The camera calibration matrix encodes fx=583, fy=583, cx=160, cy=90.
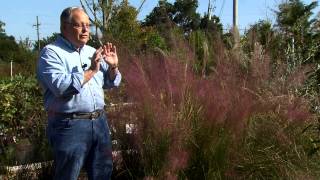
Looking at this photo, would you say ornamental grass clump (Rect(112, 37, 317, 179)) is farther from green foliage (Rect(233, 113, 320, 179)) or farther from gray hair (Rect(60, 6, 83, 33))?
gray hair (Rect(60, 6, 83, 33))

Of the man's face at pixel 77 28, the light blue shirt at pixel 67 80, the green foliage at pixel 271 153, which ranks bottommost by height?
the green foliage at pixel 271 153

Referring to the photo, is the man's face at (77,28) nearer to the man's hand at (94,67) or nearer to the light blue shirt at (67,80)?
the light blue shirt at (67,80)

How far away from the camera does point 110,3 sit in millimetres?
16672

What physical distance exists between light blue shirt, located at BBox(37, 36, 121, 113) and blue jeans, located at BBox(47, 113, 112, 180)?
100 mm

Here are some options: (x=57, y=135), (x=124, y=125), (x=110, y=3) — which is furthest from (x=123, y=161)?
(x=110, y=3)

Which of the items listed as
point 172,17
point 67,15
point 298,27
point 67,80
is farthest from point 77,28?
point 298,27

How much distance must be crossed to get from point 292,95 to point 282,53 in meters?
1.91

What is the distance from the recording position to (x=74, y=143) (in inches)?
155

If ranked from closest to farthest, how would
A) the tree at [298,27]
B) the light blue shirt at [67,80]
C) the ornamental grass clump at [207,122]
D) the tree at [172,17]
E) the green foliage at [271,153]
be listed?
the light blue shirt at [67,80]
the ornamental grass clump at [207,122]
the green foliage at [271,153]
the tree at [172,17]
the tree at [298,27]

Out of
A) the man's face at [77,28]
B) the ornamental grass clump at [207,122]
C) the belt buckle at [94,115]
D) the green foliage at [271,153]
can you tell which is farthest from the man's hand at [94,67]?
the green foliage at [271,153]

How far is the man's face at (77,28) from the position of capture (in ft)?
12.9

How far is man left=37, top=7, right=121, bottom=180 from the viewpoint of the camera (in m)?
3.83

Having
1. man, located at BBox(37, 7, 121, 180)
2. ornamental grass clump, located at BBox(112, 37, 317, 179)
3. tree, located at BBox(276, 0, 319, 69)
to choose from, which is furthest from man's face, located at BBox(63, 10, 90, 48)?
tree, located at BBox(276, 0, 319, 69)

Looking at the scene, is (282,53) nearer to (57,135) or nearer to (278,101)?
(278,101)
